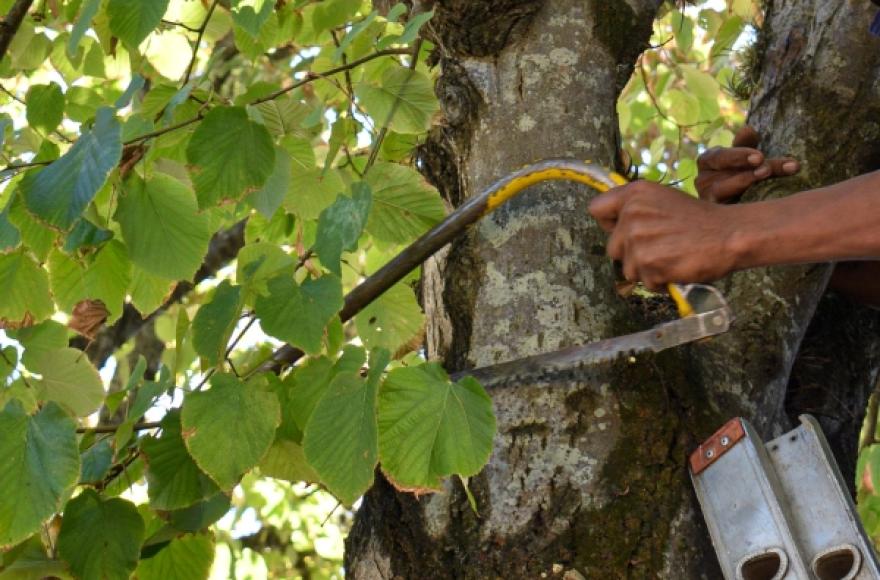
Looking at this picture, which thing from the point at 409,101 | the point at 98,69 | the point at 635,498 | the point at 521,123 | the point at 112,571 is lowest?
the point at 635,498

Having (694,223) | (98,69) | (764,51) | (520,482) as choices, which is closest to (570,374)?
(520,482)

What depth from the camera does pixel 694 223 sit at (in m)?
1.39

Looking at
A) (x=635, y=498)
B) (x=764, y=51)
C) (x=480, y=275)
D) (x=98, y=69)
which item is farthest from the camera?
(x=98, y=69)

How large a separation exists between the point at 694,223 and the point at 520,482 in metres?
0.43

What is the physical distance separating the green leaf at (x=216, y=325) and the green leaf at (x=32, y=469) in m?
0.21

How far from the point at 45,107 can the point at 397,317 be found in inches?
33.6

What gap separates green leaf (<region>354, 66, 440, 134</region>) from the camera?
182 cm

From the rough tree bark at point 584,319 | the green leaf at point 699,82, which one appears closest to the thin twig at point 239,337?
the rough tree bark at point 584,319

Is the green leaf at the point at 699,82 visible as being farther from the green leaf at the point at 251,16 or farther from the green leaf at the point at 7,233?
the green leaf at the point at 7,233

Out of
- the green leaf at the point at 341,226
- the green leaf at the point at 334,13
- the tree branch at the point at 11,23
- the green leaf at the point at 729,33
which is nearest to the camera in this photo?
the green leaf at the point at 341,226

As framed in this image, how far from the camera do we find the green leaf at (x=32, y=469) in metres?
1.41

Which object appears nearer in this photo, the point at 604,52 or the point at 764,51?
the point at 604,52

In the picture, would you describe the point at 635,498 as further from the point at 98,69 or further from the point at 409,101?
the point at 98,69

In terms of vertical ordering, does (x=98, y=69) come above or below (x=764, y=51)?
above
